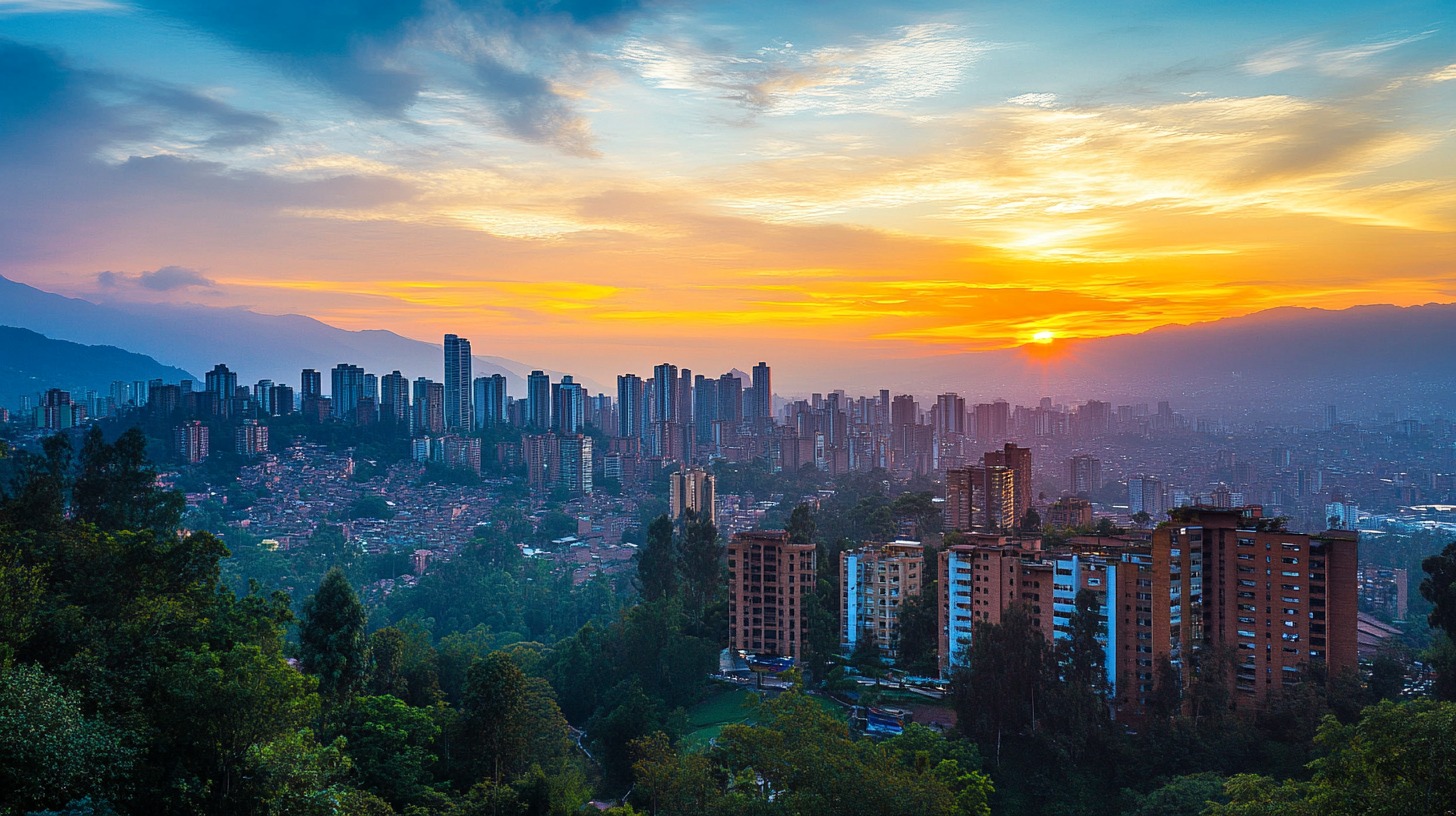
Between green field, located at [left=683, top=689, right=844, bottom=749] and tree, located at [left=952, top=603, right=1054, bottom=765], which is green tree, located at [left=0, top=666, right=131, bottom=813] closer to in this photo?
green field, located at [left=683, top=689, right=844, bottom=749]

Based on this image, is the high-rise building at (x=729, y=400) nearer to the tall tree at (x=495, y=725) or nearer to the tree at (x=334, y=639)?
the tree at (x=334, y=639)

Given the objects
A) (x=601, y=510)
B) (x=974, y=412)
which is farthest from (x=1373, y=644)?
(x=974, y=412)

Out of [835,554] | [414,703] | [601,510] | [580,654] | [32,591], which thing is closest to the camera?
[32,591]

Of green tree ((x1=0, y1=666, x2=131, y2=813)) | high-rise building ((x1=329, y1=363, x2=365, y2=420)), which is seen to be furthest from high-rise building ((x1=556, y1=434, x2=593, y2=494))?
green tree ((x1=0, y1=666, x2=131, y2=813))

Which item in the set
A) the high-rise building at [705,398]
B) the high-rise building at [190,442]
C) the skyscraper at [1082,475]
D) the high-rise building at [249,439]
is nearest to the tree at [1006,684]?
the skyscraper at [1082,475]

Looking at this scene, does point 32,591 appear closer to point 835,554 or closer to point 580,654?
point 580,654

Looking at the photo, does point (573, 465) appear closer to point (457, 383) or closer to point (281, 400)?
point (457, 383)


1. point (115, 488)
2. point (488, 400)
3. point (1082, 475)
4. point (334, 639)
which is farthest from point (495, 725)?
point (488, 400)
